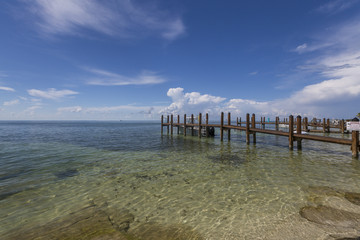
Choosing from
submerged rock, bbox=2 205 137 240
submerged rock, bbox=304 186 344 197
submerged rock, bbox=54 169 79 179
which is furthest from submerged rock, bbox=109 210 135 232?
submerged rock, bbox=304 186 344 197

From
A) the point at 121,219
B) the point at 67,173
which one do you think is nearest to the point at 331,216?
the point at 121,219

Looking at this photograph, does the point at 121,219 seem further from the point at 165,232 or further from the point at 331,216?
the point at 331,216

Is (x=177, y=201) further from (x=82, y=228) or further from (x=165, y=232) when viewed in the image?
(x=82, y=228)

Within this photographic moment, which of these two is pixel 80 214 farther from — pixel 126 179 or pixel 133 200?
pixel 126 179

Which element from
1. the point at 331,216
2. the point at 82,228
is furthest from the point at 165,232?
the point at 331,216

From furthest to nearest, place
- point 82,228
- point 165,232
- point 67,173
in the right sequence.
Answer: point 67,173 → point 82,228 → point 165,232

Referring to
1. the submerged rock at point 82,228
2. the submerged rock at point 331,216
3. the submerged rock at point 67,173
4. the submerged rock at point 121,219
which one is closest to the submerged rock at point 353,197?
the submerged rock at point 331,216

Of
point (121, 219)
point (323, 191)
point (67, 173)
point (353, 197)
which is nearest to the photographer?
point (121, 219)

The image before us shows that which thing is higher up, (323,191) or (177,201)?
(323,191)

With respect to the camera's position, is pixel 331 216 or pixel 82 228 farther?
pixel 331 216

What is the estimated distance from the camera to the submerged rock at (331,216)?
3775 millimetres

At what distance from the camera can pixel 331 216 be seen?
13.5 ft

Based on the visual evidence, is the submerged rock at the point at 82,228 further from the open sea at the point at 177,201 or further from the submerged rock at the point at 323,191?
the submerged rock at the point at 323,191

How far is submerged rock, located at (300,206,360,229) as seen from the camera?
3.78 meters
